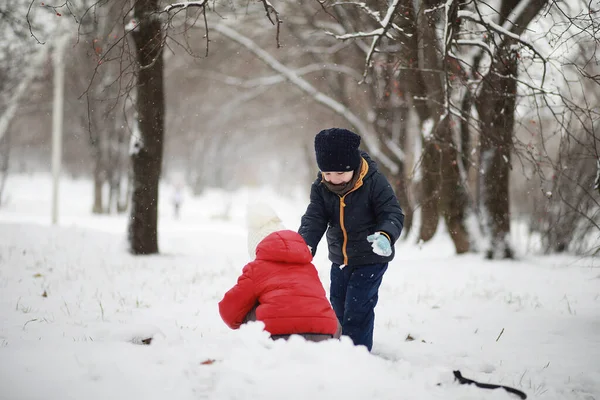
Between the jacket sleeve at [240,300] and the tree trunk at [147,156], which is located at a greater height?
the tree trunk at [147,156]

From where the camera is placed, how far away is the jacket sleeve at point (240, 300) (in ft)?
8.94

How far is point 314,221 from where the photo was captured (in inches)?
138

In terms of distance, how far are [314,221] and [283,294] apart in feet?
3.22

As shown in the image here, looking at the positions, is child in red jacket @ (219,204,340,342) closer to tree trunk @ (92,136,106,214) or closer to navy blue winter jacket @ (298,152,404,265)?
navy blue winter jacket @ (298,152,404,265)

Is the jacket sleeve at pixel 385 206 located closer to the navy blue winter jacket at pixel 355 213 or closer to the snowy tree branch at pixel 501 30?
the navy blue winter jacket at pixel 355 213

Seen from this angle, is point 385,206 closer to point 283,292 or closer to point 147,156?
point 283,292

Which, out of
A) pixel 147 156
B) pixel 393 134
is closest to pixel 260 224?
pixel 147 156

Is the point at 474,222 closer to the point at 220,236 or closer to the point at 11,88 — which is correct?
the point at 220,236

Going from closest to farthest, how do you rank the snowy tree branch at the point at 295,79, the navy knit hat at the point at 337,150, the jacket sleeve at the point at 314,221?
the navy knit hat at the point at 337,150, the jacket sleeve at the point at 314,221, the snowy tree branch at the point at 295,79

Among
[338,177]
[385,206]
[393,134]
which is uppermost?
[393,134]

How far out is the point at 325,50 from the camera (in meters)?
13.2

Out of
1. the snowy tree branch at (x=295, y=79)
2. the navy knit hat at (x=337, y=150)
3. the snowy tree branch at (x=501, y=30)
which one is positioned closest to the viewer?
the navy knit hat at (x=337, y=150)

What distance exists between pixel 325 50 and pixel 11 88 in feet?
33.7

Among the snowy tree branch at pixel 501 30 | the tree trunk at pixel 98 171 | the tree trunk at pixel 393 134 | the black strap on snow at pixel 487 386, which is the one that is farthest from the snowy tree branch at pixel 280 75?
the black strap on snow at pixel 487 386
